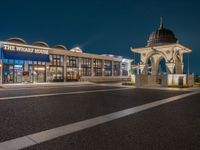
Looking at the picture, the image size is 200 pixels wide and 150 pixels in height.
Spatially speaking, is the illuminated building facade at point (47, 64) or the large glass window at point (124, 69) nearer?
the illuminated building facade at point (47, 64)

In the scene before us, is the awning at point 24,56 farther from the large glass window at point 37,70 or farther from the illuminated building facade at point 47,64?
the large glass window at point 37,70

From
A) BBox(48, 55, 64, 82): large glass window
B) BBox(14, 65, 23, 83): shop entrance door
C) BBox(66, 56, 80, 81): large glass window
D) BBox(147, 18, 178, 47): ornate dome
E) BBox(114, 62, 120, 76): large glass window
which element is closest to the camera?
BBox(147, 18, 178, 47): ornate dome

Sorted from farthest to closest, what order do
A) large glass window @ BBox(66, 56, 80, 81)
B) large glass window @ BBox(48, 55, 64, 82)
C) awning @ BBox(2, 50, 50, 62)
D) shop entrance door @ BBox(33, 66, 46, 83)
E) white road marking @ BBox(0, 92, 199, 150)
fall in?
large glass window @ BBox(66, 56, 80, 81), large glass window @ BBox(48, 55, 64, 82), shop entrance door @ BBox(33, 66, 46, 83), awning @ BBox(2, 50, 50, 62), white road marking @ BBox(0, 92, 199, 150)

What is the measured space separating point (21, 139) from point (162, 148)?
162 inches

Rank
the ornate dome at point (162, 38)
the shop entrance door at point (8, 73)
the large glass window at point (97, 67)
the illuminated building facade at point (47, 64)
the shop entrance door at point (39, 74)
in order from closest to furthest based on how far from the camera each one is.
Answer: the ornate dome at point (162, 38)
the illuminated building facade at point (47, 64)
the shop entrance door at point (8, 73)
the shop entrance door at point (39, 74)
the large glass window at point (97, 67)

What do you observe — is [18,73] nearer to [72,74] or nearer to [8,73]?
[8,73]

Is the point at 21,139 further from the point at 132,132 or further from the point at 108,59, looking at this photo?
the point at 108,59

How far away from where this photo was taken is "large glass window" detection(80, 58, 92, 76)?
169 feet

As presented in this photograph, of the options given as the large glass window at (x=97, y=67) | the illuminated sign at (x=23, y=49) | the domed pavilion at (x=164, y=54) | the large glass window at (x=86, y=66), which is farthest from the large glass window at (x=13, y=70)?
the domed pavilion at (x=164, y=54)

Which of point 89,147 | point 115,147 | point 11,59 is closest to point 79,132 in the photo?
point 89,147

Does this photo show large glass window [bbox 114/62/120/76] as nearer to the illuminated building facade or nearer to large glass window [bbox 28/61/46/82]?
the illuminated building facade

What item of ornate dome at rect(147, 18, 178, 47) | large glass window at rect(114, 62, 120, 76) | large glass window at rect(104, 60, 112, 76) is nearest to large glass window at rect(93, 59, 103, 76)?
large glass window at rect(104, 60, 112, 76)

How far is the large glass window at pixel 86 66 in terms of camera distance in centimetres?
5147

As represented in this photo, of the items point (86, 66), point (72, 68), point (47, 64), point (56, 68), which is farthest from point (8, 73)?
point (86, 66)
